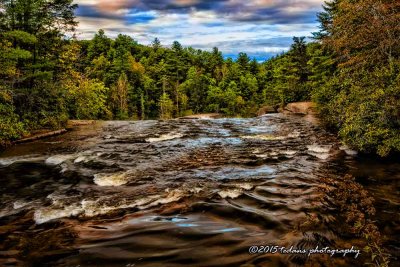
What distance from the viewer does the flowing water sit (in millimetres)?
5496

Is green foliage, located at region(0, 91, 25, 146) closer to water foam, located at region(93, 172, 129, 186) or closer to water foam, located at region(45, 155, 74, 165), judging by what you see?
water foam, located at region(45, 155, 74, 165)

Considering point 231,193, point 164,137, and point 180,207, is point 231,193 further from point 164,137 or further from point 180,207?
Result: point 164,137

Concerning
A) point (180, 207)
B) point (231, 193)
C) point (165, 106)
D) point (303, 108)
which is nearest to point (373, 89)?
point (231, 193)

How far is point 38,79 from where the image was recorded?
2434 centimetres

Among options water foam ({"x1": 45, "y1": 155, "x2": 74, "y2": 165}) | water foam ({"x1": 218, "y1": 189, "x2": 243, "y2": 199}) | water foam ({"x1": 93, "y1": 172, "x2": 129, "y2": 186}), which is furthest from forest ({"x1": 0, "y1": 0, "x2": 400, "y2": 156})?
water foam ({"x1": 93, "y1": 172, "x2": 129, "y2": 186})

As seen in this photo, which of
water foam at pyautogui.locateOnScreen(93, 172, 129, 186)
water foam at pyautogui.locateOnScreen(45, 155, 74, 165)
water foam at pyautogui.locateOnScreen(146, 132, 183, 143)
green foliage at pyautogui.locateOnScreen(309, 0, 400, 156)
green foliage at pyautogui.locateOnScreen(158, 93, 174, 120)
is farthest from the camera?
green foliage at pyautogui.locateOnScreen(158, 93, 174, 120)

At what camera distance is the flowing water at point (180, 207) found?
550 cm

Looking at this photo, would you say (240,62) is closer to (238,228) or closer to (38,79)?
(38,79)

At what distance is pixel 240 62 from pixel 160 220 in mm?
75318

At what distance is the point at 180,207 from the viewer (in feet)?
24.8

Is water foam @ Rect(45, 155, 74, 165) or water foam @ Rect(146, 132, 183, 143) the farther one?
water foam @ Rect(146, 132, 183, 143)

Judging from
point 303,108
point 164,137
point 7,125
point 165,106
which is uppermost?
point 7,125

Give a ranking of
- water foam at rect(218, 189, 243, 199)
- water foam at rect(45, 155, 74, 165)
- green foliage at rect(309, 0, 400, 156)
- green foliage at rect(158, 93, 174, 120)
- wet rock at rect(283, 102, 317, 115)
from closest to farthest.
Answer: water foam at rect(218, 189, 243, 199), green foliage at rect(309, 0, 400, 156), water foam at rect(45, 155, 74, 165), wet rock at rect(283, 102, 317, 115), green foliage at rect(158, 93, 174, 120)

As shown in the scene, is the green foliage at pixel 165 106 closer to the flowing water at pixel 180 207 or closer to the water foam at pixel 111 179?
the flowing water at pixel 180 207
